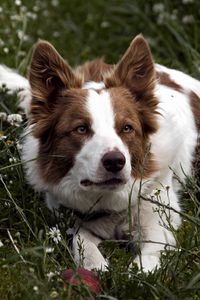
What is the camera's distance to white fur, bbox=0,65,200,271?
558cm

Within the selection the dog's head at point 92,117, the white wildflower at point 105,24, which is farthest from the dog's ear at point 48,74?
the white wildflower at point 105,24

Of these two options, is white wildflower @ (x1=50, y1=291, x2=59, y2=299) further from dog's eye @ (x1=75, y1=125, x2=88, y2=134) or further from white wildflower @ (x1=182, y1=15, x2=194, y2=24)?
white wildflower @ (x1=182, y1=15, x2=194, y2=24)

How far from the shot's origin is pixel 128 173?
18.2 ft

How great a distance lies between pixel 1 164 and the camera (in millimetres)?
6754

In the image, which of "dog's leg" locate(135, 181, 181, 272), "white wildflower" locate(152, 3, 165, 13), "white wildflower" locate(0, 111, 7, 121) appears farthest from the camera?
"white wildflower" locate(152, 3, 165, 13)

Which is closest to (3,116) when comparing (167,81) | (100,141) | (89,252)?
(167,81)

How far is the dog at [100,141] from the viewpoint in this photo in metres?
5.76

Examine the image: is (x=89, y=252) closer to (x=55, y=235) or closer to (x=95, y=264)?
(x=95, y=264)

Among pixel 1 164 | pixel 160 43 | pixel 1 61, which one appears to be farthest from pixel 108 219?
pixel 160 43

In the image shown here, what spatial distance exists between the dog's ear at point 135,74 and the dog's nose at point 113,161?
33.7 inches

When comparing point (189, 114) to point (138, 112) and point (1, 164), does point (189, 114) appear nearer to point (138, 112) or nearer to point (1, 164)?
point (138, 112)

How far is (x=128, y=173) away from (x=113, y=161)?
0.18 meters

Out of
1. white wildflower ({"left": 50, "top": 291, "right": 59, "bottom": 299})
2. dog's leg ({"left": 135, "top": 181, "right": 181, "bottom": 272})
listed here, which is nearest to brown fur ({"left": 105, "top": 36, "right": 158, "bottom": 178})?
dog's leg ({"left": 135, "top": 181, "right": 181, "bottom": 272})

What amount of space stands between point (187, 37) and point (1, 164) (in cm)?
314
